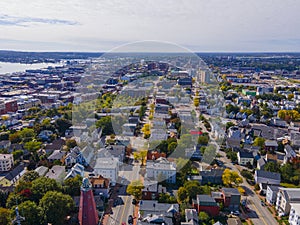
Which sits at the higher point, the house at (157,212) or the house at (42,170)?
the house at (42,170)

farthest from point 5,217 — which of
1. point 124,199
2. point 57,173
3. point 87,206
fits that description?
point 124,199

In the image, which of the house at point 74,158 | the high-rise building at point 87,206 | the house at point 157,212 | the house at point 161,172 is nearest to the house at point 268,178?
the house at point 161,172

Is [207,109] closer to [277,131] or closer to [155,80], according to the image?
[277,131]

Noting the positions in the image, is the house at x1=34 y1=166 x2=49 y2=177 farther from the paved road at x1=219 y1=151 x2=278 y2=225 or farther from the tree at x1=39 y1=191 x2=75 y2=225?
the paved road at x1=219 y1=151 x2=278 y2=225

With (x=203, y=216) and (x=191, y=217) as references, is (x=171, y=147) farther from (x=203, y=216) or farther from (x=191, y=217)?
(x=191, y=217)

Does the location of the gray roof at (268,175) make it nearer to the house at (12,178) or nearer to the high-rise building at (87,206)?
the high-rise building at (87,206)

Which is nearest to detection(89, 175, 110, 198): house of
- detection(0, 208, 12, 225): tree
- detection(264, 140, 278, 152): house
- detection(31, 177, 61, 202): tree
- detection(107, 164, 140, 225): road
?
detection(107, 164, 140, 225): road

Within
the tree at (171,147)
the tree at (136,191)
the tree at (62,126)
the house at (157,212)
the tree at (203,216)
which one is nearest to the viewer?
the house at (157,212)
